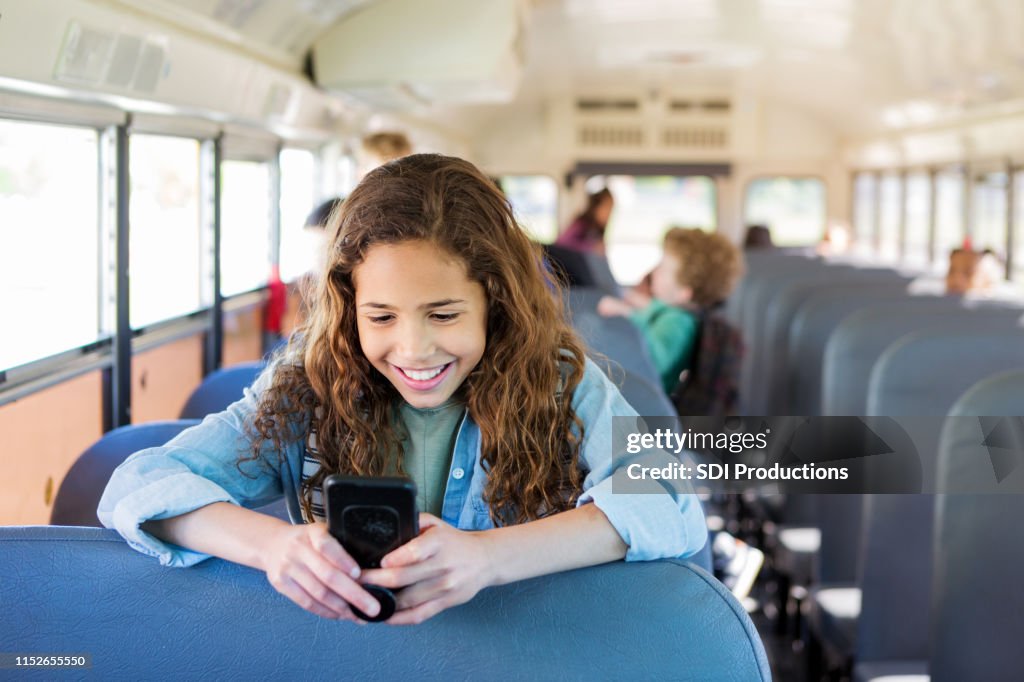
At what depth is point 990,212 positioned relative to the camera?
24.2 feet

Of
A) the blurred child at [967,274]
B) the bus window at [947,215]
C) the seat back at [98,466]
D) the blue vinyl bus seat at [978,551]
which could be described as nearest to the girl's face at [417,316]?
the seat back at [98,466]

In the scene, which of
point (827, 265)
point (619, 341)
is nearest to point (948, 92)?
point (827, 265)

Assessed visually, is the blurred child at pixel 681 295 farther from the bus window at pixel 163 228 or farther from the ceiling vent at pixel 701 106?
the ceiling vent at pixel 701 106

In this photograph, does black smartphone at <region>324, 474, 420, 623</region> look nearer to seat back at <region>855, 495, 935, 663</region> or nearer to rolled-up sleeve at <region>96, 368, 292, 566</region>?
rolled-up sleeve at <region>96, 368, 292, 566</region>

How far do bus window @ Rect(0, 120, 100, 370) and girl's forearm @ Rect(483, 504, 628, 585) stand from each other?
1.76 meters

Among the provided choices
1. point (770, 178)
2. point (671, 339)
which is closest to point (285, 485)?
point (671, 339)

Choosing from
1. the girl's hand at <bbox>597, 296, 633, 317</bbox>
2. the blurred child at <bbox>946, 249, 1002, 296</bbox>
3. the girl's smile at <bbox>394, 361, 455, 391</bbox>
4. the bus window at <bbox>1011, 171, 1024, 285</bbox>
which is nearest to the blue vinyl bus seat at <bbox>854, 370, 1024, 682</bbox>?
the girl's smile at <bbox>394, 361, 455, 391</bbox>

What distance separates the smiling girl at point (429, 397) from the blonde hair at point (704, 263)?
261 cm

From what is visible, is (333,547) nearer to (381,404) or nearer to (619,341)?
(381,404)

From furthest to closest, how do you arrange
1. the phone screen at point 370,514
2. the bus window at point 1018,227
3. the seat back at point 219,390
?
the bus window at point 1018,227 < the seat back at point 219,390 < the phone screen at point 370,514

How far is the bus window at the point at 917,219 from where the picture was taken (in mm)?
8984

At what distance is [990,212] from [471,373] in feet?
21.1

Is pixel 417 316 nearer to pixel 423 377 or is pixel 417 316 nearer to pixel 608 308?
pixel 423 377

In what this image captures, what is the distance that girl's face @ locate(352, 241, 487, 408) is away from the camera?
163cm
